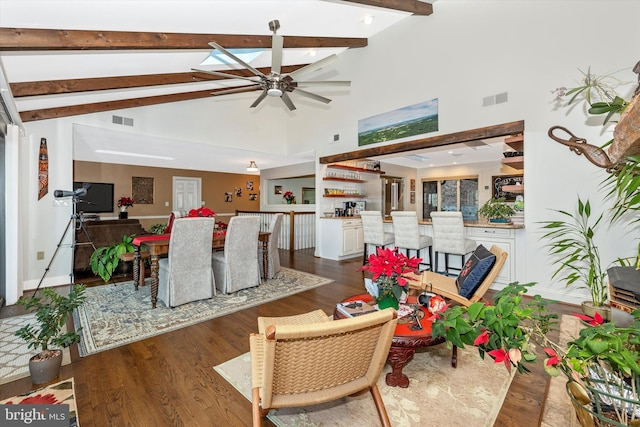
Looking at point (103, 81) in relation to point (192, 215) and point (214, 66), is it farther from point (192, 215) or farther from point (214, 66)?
point (192, 215)

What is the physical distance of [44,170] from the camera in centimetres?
412

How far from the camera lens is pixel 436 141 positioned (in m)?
4.45

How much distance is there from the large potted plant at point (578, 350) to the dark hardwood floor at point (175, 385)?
1.03 m

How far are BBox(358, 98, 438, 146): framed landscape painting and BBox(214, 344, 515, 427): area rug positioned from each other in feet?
11.8

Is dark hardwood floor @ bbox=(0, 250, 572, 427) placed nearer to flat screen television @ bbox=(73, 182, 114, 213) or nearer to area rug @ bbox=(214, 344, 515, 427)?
area rug @ bbox=(214, 344, 515, 427)

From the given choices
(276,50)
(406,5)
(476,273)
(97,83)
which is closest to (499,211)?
(476,273)

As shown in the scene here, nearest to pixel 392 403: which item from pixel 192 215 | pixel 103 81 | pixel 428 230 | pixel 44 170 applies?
pixel 192 215

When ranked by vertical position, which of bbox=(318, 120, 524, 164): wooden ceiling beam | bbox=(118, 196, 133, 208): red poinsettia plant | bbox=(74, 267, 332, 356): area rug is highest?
bbox=(318, 120, 524, 164): wooden ceiling beam

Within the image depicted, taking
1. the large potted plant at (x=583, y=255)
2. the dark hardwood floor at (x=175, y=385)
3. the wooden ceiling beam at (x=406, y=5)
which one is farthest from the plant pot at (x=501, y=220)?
the wooden ceiling beam at (x=406, y=5)

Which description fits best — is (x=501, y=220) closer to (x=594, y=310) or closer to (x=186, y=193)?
(x=594, y=310)

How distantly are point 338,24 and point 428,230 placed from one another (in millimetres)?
3757

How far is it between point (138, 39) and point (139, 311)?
2862 mm

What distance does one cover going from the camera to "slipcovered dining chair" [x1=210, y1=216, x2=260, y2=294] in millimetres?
3731

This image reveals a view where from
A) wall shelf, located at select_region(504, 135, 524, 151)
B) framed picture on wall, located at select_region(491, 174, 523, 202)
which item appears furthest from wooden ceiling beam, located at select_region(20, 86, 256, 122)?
framed picture on wall, located at select_region(491, 174, 523, 202)
